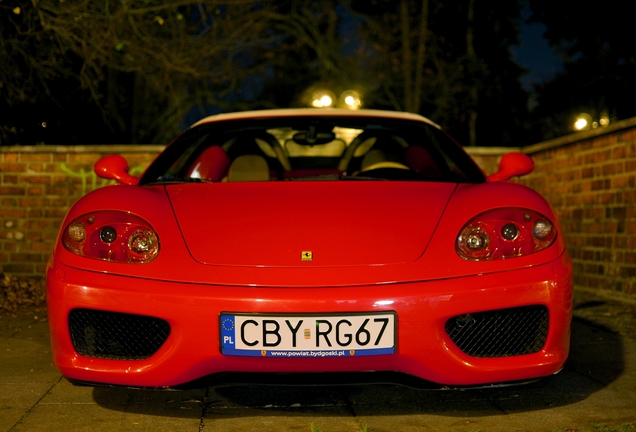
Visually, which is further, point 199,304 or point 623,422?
point 623,422

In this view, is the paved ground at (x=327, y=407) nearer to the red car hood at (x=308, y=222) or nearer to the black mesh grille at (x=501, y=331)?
the black mesh grille at (x=501, y=331)

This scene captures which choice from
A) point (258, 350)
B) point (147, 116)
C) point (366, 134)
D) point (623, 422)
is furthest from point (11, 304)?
point (147, 116)

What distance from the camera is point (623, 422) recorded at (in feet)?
8.82

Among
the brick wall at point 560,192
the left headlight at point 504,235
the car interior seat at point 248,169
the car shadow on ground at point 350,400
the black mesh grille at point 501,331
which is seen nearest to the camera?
the black mesh grille at point 501,331

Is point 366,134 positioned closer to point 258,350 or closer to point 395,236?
point 395,236

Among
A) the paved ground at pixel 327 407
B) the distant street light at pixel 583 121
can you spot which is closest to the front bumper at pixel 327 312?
the paved ground at pixel 327 407

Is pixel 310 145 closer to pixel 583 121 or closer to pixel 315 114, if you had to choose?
pixel 315 114

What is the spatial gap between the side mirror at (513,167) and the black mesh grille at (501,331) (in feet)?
4.02

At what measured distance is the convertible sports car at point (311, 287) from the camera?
2.41m

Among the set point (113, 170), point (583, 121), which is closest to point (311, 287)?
point (113, 170)

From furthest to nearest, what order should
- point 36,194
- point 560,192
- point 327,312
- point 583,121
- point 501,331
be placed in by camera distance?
point 583,121
point 36,194
point 560,192
point 501,331
point 327,312

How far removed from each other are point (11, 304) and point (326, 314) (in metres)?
4.45

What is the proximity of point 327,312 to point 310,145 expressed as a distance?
1.95 meters

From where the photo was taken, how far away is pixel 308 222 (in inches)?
107
